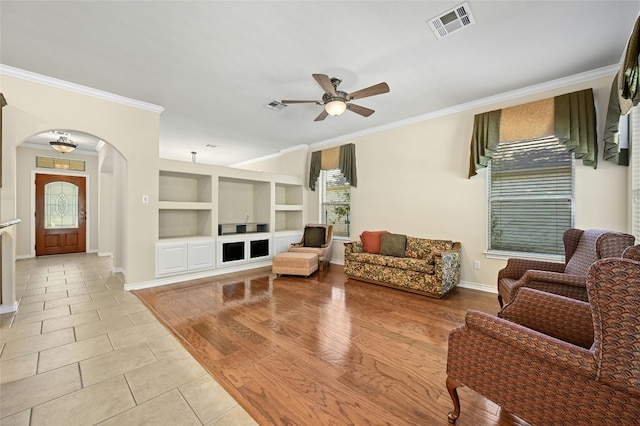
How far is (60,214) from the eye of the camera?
6.71m

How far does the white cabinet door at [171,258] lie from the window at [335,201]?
3.03 m

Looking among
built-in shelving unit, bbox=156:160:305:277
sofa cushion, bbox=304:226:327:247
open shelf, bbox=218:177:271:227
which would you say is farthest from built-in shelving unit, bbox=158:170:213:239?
sofa cushion, bbox=304:226:327:247

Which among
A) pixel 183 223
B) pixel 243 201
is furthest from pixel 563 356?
pixel 243 201

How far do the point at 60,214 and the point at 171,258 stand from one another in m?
5.05

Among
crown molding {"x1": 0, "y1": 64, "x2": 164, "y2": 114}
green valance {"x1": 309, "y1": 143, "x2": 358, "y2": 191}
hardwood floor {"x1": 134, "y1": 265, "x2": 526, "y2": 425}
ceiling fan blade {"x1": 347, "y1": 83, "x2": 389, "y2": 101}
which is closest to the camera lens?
hardwood floor {"x1": 134, "y1": 265, "x2": 526, "y2": 425}

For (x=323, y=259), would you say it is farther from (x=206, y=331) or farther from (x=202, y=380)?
(x=202, y=380)

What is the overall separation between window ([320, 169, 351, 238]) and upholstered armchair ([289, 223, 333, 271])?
1.29ft

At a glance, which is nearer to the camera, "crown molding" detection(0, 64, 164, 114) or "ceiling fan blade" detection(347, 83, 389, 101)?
"ceiling fan blade" detection(347, 83, 389, 101)

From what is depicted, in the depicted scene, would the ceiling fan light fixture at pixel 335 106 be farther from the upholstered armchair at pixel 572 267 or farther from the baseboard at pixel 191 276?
the baseboard at pixel 191 276

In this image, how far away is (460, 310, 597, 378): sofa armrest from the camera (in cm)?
102

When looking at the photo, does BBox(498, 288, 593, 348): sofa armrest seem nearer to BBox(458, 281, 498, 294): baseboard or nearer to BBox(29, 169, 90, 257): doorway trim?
BBox(458, 281, 498, 294): baseboard

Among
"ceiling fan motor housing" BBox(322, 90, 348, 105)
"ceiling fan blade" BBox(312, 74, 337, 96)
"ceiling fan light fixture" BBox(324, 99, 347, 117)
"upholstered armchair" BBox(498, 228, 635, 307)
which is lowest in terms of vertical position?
"upholstered armchair" BBox(498, 228, 635, 307)

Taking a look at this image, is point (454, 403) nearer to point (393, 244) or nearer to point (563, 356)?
point (563, 356)

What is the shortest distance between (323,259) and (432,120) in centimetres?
320
